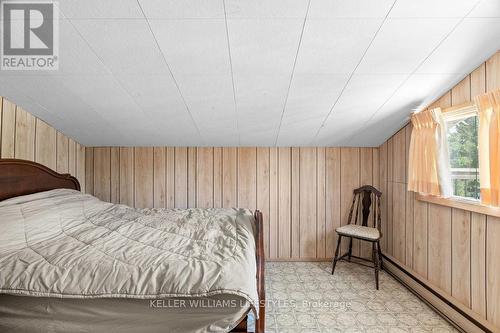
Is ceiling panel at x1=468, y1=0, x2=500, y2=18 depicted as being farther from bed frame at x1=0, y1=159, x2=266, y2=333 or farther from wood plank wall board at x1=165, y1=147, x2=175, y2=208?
wood plank wall board at x1=165, y1=147, x2=175, y2=208

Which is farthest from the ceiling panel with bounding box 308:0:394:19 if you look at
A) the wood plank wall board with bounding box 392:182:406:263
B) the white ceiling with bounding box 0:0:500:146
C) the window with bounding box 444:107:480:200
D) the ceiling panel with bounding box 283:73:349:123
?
the wood plank wall board with bounding box 392:182:406:263

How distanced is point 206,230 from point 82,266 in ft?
2.77

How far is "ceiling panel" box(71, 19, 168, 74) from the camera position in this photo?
132 cm

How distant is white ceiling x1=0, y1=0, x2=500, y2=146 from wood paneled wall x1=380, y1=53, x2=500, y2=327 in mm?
178

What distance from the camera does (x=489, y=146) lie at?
1557mm

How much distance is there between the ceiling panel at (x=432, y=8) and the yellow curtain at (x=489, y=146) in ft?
2.13

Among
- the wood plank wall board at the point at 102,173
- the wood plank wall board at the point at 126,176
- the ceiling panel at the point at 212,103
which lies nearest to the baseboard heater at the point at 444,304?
the ceiling panel at the point at 212,103

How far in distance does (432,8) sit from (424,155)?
1358mm

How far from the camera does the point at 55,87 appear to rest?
71.8 inches

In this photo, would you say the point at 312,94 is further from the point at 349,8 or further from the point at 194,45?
the point at 194,45

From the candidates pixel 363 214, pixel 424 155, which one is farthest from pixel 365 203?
pixel 424 155

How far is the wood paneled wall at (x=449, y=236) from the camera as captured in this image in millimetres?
1627

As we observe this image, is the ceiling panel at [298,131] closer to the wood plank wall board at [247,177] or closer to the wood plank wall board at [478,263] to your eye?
the wood plank wall board at [247,177]

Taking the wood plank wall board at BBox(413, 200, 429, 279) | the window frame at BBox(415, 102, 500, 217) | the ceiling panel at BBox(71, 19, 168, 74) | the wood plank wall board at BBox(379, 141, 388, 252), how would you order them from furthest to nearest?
the wood plank wall board at BBox(379, 141, 388, 252)
the wood plank wall board at BBox(413, 200, 429, 279)
the window frame at BBox(415, 102, 500, 217)
the ceiling panel at BBox(71, 19, 168, 74)
